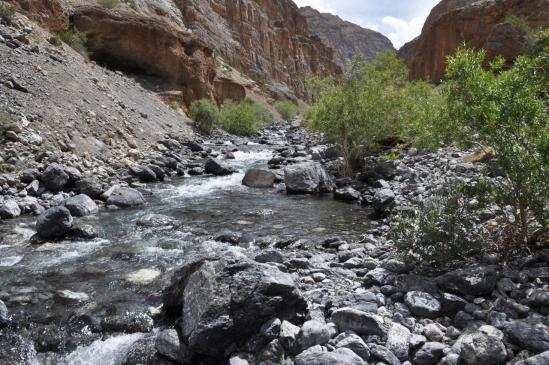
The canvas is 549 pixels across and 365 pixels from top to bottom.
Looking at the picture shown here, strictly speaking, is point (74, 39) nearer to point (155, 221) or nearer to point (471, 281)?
point (155, 221)

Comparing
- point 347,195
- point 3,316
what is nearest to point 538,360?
point 3,316

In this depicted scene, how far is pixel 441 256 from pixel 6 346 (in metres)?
5.45

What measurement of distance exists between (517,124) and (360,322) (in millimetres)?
3213

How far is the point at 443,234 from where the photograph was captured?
5801 mm

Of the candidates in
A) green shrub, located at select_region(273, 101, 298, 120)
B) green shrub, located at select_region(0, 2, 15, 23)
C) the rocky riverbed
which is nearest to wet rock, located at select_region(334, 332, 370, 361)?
the rocky riverbed

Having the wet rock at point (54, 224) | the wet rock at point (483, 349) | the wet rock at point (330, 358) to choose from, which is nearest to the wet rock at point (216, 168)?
the wet rock at point (54, 224)

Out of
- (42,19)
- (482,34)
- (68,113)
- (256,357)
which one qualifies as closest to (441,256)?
(256,357)

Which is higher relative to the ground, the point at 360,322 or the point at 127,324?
→ the point at 360,322

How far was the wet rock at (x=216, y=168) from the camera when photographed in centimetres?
1647

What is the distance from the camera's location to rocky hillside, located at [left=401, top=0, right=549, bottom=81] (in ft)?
102

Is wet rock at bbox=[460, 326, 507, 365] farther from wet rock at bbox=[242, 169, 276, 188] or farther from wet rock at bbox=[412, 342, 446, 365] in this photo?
wet rock at bbox=[242, 169, 276, 188]

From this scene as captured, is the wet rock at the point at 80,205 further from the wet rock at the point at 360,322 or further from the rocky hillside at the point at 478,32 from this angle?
the rocky hillside at the point at 478,32

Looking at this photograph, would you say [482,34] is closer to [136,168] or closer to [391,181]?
[391,181]

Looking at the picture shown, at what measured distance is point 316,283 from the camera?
599cm
